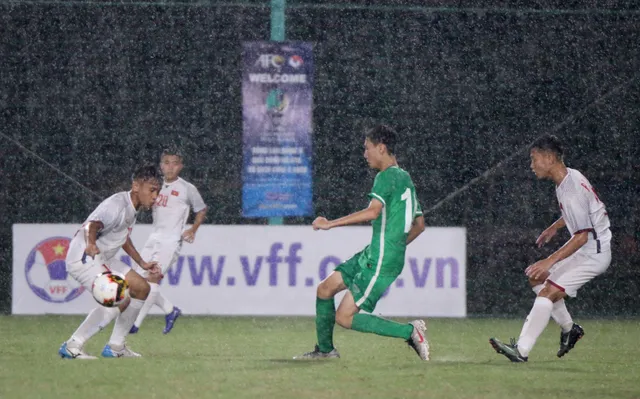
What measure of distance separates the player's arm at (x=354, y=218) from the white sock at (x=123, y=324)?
1.88 metres

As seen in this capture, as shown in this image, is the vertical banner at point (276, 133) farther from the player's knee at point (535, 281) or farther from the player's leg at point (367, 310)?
the player's leg at point (367, 310)

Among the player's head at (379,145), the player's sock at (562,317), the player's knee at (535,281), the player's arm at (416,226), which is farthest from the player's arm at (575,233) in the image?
the player's head at (379,145)

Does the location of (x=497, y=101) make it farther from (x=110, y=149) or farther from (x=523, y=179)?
(x=110, y=149)

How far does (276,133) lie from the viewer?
47.8ft

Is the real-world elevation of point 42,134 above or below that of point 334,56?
below

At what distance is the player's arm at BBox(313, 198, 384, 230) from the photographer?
8.76m

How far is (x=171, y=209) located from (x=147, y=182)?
9.09 ft

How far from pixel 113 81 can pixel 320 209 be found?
13.7ft

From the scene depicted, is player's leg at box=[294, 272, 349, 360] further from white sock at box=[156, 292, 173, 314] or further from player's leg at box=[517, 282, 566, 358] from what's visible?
white sock at box=[156, 292, 173, 314]

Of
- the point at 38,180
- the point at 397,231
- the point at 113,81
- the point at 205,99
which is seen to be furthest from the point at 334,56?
the point at 397,231

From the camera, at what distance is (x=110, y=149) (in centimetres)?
1862

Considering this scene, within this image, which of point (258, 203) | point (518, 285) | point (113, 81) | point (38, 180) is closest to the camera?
point (258, 203)

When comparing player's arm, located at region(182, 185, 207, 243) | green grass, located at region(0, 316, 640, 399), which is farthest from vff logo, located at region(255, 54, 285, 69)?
green grass, located at region(0, 316, 640, 399)

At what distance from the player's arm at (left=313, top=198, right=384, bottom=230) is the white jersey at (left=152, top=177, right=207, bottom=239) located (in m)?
3.69
